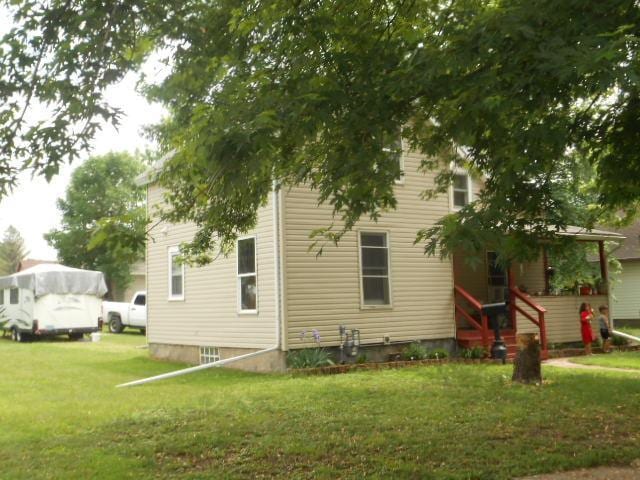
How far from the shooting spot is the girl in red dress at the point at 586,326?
17.7 metres

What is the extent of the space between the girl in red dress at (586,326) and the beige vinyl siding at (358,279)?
3.69 meters

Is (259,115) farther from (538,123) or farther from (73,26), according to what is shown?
(538,123)

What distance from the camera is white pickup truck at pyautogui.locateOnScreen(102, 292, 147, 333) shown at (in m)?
31.3

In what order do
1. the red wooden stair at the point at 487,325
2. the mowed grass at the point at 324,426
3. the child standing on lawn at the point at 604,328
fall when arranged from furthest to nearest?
the child standing on lawn at the point at 604,328 < the red wooden stair at the point at 487,325 < the mowed grass at the point at 324,426

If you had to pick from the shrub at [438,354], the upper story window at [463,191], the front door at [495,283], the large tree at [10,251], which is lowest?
the shrub at [438,354]

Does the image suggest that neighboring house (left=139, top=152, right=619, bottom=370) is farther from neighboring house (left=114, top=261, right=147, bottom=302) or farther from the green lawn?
neighboring house (left=114, top=261, right=147, bottom=302)

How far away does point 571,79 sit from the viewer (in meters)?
5.47

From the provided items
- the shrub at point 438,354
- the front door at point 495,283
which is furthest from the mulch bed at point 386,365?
the front door at point 495,283

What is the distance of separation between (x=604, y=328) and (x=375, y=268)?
Answer: 667cm

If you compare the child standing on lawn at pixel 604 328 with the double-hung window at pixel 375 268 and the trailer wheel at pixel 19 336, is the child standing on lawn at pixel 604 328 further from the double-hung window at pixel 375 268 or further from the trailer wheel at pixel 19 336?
the trailer wheel at pixel 19 336

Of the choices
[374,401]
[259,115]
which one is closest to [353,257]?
[374,401]

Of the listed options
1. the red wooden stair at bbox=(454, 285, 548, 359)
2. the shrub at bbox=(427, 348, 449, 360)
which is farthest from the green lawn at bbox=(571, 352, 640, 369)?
the shrub at bbox=(427, 348, 449, 360)

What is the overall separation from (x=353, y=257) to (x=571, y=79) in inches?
412

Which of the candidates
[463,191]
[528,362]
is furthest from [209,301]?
[528,362]
